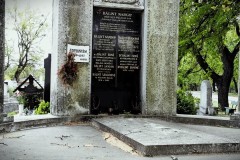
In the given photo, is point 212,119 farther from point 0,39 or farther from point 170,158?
point 0,39

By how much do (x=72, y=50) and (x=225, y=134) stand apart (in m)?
4.50

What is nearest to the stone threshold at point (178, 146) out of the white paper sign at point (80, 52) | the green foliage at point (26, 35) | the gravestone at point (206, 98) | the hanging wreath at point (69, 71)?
the hanging wreath at point (69, 71)

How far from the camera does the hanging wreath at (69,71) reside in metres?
8.56

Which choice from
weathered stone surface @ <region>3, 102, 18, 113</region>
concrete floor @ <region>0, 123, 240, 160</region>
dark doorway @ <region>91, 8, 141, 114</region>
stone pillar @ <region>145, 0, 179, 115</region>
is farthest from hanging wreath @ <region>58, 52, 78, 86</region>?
weathered stone surface @ <region>3, 102, 18, 113</region>

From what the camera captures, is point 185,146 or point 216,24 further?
point 216,24

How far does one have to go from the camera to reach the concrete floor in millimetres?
5203

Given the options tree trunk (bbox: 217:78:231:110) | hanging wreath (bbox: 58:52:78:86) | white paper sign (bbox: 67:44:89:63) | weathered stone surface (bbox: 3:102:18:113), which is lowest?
weathered stone surface (bbox: 3:102:18:113)

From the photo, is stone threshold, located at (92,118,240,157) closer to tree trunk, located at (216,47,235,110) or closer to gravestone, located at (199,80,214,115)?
gravestone, located at (199,80,214,115)

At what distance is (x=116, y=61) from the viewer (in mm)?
9070

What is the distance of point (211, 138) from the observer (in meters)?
6.02

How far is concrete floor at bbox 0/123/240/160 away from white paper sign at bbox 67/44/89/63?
6.67 ft

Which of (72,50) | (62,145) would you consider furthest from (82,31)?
(62,145)

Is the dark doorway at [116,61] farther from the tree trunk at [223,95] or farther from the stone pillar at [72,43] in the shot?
the tree trunk at [223,95]

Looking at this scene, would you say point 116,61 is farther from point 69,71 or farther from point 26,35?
point 26,35
